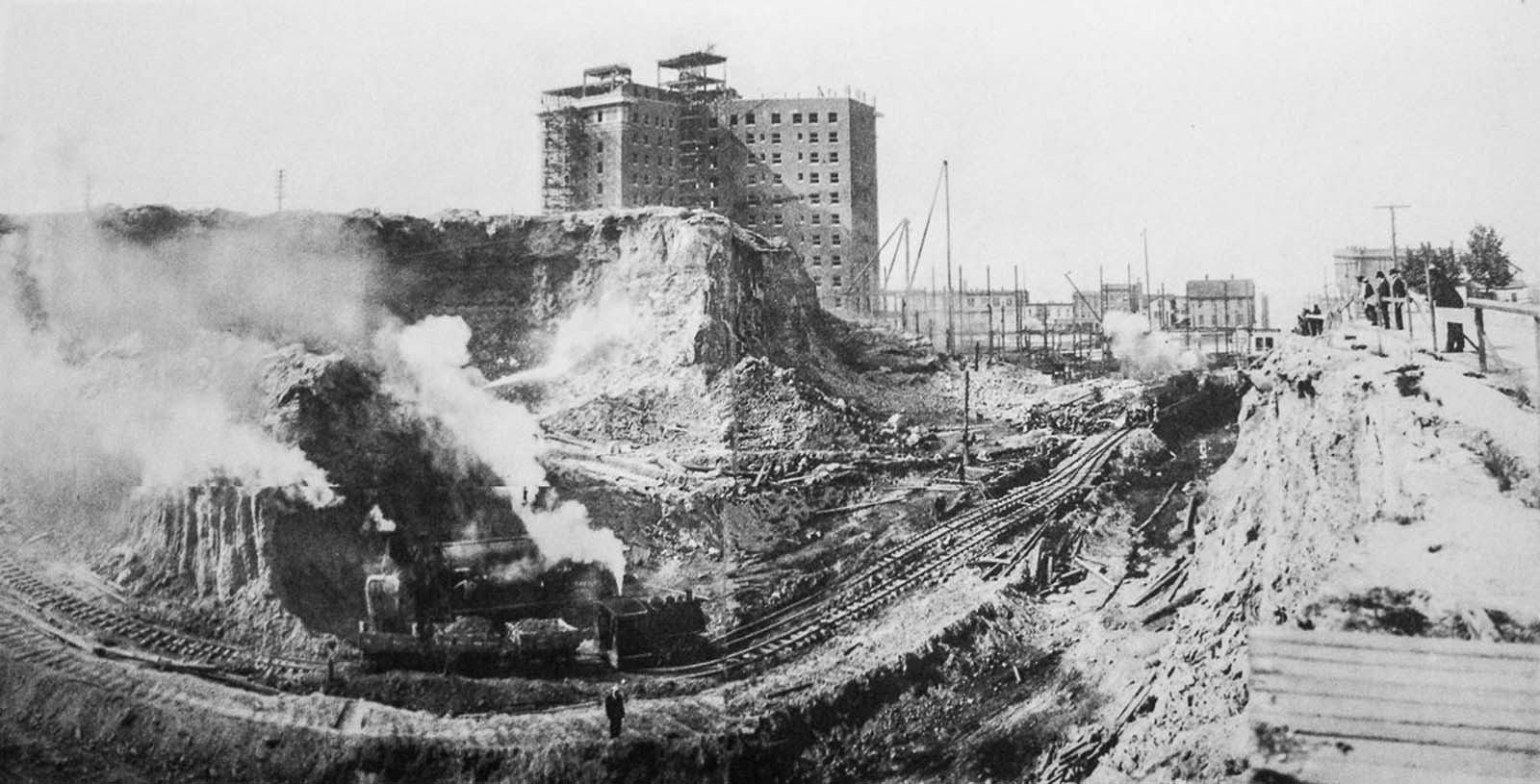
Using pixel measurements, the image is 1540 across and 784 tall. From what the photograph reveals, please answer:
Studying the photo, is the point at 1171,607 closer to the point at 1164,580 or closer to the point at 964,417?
the point at 1164,580

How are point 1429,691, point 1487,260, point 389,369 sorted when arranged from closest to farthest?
point 1429,691 → point 1487,260 → point 389,369

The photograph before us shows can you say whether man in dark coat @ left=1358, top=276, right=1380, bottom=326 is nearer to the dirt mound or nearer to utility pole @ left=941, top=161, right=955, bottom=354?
the dirt mound

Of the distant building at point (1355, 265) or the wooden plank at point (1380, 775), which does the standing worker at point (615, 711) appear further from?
the distant building at point (1355, 265)

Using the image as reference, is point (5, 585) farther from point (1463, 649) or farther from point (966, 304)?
point (1463, 649)

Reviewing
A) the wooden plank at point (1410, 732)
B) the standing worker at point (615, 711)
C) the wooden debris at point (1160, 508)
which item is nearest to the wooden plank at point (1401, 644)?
the wooden plank at point (1410, 732)

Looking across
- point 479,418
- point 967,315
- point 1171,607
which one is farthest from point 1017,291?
point 479,418
